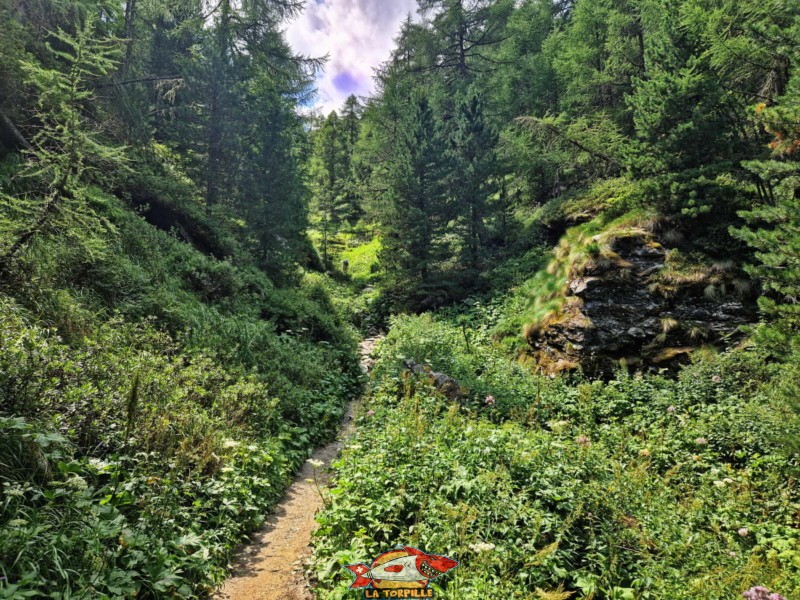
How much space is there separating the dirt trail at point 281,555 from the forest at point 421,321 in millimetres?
235

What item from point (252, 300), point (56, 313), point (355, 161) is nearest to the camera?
point (56, 313)

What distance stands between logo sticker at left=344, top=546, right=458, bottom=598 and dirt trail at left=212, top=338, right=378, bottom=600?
7.04 ft

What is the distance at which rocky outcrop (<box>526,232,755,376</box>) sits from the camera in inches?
386

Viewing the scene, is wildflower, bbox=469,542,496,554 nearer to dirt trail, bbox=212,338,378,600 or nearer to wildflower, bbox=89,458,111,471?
dirt trail, bbox=212,338,378,600

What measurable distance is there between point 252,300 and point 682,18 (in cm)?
1610

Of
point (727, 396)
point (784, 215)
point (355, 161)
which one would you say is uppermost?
point (355, 161)

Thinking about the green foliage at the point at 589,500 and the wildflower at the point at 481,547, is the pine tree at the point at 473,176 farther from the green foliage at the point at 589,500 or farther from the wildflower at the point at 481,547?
the wildflower at the point at 481,547

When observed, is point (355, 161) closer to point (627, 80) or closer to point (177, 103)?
point (177, 103)

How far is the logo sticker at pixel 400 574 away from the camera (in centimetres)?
249

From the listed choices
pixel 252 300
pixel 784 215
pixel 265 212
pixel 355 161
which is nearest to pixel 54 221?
pixel 252 300

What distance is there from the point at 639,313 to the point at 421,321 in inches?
341

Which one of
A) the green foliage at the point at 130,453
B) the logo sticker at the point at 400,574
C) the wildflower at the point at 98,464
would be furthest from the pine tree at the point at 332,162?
the logo sticker at the point at 400,574

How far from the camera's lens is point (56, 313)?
641 centimetres

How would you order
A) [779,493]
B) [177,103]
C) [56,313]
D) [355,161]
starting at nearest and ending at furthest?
[779,493], [56,313], [177,103], [355,161]
